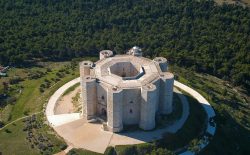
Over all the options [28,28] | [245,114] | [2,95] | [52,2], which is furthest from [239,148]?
[52,2]

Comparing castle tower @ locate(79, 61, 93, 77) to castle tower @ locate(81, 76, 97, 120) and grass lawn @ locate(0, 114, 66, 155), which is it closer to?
castle tower @ locate(81, 76, 97, 120)

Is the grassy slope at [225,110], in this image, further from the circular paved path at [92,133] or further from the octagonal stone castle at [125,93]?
the octagonal stone castle at [125,93]

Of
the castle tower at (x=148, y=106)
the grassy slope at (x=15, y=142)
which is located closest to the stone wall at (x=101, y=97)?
the castle tower at (x=148, y=106)

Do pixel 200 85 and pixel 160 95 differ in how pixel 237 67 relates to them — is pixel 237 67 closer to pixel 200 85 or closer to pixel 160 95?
pixel 200 85

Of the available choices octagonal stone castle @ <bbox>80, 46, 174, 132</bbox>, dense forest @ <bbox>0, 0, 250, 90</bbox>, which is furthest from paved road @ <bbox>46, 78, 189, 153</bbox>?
dense forest @ <bbox>0, 0, 250, 90</bbox>

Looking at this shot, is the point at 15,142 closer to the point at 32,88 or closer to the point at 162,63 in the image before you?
the point at 32,88

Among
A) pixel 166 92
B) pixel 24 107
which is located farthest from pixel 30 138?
pixel 166 92
